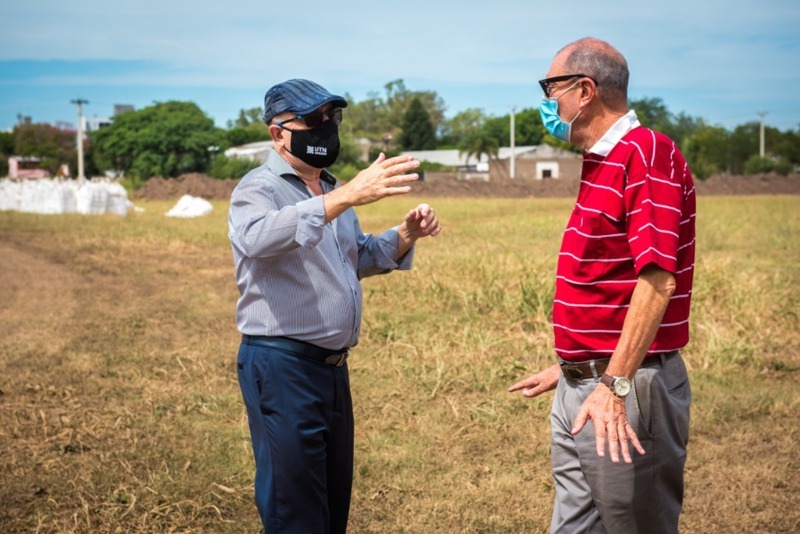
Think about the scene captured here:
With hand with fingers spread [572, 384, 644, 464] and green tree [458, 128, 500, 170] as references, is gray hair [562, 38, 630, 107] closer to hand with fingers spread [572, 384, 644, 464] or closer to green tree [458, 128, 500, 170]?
hand with fingers spread [572, 384, 644, 464]

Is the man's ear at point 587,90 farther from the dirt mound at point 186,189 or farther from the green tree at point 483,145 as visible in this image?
the green tree at point 483,145

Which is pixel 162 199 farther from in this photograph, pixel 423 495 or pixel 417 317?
pixel 423 495

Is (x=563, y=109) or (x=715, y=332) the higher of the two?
(x=563, y=109)

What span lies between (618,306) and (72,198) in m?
31.8

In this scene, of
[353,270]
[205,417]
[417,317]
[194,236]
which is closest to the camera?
[353,270]

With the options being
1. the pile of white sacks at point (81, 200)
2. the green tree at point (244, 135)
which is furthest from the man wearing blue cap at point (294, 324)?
the green tree at point (244, 135)

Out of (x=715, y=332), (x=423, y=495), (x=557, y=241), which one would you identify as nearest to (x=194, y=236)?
(x=557, y=241)

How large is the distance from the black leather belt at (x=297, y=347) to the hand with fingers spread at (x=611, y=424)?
107cm

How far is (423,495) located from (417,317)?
479 cm

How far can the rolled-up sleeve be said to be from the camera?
121 inches

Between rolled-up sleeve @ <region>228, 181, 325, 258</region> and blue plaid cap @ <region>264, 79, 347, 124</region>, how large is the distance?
1.22ft

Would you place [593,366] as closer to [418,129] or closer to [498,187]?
[498,187]

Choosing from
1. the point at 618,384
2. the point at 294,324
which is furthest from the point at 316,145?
the point at 618,384

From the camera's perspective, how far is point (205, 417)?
6.56 meters
